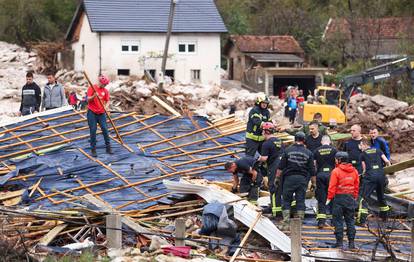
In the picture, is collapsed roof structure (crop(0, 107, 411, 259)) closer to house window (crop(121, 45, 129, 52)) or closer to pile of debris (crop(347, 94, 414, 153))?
pile of debris (crop(347, 94, 414, 153))

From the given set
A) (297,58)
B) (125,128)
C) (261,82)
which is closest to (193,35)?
(261,82)

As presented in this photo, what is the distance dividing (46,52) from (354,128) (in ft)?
118

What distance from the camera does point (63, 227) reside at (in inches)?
539

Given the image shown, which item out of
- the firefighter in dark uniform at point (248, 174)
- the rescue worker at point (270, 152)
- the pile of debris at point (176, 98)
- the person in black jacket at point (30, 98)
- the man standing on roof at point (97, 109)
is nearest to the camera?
the rescue worker at point (270, 152)

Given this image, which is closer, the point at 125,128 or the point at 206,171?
the point at 206,171

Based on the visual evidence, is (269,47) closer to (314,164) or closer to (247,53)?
(247,53)

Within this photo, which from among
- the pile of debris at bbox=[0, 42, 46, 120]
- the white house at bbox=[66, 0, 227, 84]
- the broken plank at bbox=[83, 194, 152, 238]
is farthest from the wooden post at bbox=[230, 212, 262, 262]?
the white house at bbox=[66, 0, 227, 84]

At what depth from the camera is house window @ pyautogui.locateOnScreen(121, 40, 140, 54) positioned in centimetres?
4572

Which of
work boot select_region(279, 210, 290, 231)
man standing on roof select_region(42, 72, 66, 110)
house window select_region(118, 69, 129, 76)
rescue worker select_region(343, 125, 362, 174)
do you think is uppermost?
man standing on roof select_region(42, 72, 66, 110)

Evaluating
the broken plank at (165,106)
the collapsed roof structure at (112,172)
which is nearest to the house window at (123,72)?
the broken plank at (165,106)

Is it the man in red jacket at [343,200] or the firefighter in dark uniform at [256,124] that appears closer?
the man in red jacket at [343,200]

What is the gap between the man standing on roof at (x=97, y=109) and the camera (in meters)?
17.0

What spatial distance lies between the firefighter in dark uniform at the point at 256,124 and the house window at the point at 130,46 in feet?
98.8

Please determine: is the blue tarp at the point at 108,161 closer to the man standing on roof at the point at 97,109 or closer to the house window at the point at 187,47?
the man standing on roof at the point at 97,109
